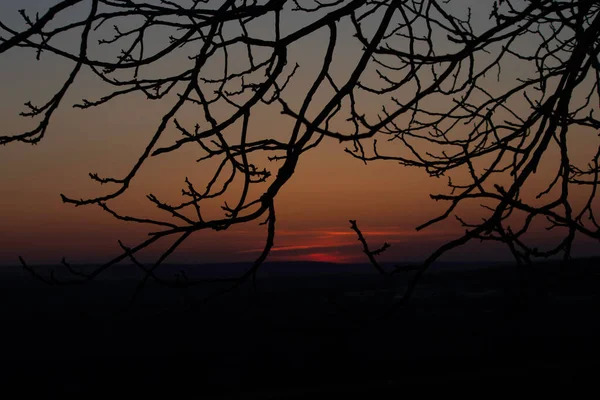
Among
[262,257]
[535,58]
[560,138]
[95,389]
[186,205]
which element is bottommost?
[95,389]

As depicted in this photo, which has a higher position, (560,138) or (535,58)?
(535,58)

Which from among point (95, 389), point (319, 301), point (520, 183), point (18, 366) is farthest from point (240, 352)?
point (520, 183)

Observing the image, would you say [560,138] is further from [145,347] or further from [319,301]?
[319,301]

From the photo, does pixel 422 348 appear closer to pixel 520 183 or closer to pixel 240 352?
pixel 240 352

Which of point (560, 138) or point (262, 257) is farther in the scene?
point (560, 138)

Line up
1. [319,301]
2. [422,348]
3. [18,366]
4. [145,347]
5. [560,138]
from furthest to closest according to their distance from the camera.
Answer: [319,301] < [145,347] < [18,366] < [422,348] < [560,138]

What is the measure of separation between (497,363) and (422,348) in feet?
7.82

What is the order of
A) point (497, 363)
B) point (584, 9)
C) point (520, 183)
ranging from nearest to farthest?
1. point (520, 183)
2. point (584, 9)
3. point (497, 363)

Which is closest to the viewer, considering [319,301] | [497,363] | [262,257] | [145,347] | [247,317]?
[262,257]

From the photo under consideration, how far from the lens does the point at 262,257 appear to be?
288 centimetres

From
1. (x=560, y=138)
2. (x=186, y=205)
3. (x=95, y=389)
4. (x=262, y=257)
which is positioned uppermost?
(x=560, y=138)

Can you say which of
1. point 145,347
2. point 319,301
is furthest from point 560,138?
point 319,301

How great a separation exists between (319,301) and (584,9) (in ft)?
71.7

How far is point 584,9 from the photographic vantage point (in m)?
4.10
